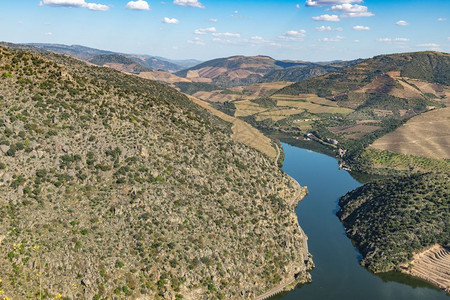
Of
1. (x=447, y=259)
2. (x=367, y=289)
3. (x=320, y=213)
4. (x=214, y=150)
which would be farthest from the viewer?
(x=320, y=213)

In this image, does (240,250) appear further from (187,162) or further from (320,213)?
(320,213)

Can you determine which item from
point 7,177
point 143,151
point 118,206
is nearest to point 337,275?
point 118,206

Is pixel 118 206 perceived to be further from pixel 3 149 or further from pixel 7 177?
pixel 3 149

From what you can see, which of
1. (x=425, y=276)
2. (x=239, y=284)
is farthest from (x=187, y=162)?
(x=425, y=276)

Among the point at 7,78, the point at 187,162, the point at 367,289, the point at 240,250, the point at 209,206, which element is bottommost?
the point at 367,289

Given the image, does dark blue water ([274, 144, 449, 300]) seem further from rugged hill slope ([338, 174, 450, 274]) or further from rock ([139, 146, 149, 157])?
rock ([139, 146, 149, 157])

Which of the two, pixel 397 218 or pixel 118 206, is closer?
pixel 118 206

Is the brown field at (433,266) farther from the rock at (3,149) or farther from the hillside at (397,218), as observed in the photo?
the rock at (3,149)
